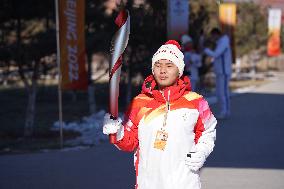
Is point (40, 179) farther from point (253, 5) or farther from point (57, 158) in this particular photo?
point (253, 5)

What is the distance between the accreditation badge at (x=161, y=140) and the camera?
14.0 ft

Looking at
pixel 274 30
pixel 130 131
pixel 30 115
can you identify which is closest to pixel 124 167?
pixel 30 115

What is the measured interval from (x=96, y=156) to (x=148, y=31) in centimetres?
731

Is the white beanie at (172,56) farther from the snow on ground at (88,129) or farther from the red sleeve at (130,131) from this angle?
the snow on ground at (88,129)

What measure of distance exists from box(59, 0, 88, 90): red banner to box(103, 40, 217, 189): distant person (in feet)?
19.7

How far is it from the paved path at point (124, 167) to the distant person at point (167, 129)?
325 cm

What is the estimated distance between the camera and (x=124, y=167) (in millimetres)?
8789

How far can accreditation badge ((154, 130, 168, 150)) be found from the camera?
14.0 feet

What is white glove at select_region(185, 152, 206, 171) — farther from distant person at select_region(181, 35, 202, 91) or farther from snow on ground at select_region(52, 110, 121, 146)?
distant person at select_region(181, 35, 202, 91)

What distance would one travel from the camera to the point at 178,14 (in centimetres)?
1521

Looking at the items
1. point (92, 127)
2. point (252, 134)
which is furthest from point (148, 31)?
point (252, 134)

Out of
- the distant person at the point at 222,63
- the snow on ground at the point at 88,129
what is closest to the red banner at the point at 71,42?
the snow on ground at the point at 88,129

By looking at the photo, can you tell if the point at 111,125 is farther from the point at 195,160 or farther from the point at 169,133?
the point at 195,160

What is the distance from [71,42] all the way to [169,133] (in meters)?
6.43
